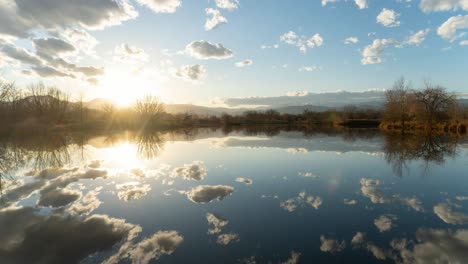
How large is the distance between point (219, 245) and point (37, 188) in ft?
27.8

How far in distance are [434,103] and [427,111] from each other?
2.23m

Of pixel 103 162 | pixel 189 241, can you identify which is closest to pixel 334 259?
pixel 189 241

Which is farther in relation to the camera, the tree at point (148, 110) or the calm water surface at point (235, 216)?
the tree at point (148, 110)

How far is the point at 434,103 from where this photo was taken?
176 ft

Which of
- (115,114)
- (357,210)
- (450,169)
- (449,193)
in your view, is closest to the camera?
(357,210)

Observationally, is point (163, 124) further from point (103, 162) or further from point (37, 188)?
point (37, 188)

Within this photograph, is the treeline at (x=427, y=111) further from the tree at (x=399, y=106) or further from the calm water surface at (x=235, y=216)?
the calm water surface at (x=235, y=216)

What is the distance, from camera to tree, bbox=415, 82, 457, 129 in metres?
52.8

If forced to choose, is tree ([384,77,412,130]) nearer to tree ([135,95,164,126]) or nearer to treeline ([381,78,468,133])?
treeline ([381,78,468,133])

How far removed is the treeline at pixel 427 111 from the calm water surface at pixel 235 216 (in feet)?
153

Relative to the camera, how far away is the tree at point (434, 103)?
5281 centimetres

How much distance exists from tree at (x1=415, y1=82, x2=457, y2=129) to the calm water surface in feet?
156

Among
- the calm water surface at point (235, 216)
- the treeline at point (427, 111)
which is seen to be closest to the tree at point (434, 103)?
the treeline at point (427, 111)

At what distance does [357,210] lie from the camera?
24.6 feet
